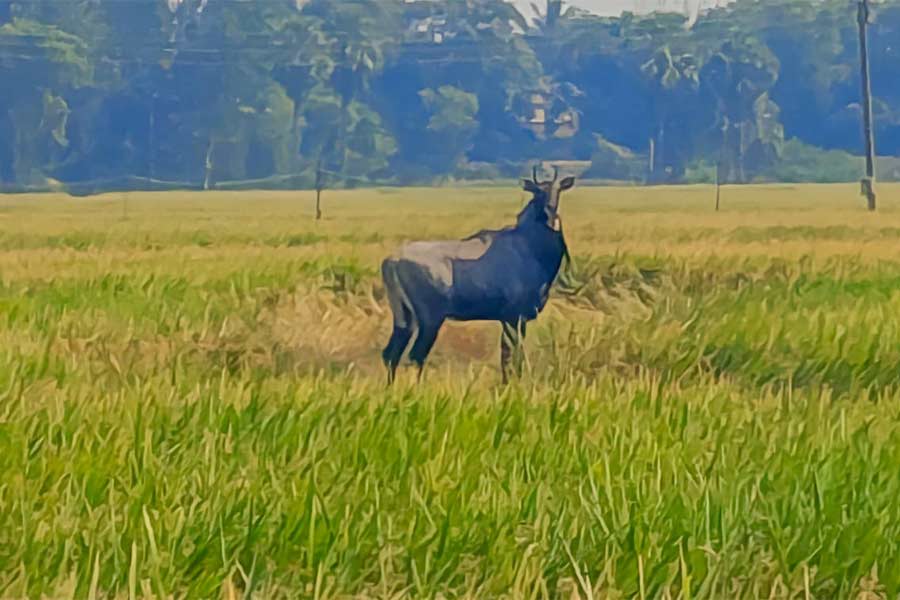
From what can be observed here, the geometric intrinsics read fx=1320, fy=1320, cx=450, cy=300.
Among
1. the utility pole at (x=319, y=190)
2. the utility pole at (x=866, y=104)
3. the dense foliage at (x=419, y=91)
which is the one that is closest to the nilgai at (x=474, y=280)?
the dense foliage at (x=419, y=91)

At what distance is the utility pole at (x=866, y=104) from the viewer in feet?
38.5

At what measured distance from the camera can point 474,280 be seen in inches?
215

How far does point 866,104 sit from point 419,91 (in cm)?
410

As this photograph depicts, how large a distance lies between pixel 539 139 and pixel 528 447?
6031 mm

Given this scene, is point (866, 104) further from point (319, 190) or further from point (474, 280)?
point (474, 280)

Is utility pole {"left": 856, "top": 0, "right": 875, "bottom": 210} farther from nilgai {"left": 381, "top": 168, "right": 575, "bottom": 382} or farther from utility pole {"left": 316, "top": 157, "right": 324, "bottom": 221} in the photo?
nilgai {"left": 381, "top": 168, "right": 575, "bottom": 382}

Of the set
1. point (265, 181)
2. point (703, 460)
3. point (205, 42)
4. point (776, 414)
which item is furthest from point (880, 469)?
point (265, 181)

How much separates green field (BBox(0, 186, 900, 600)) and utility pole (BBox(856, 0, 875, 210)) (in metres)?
5.34

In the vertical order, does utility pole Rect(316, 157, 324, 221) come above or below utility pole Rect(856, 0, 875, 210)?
below

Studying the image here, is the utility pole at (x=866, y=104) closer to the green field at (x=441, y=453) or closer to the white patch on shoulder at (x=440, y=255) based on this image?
the green field at (x=441, y=453)

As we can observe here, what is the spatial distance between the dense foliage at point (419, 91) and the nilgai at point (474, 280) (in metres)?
1.91

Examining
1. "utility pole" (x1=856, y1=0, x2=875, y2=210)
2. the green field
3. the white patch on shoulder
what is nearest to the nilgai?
the white patch on shoulder

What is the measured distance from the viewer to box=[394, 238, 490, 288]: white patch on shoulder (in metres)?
5.43

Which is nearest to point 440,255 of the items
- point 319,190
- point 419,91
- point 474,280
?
point 474,280
